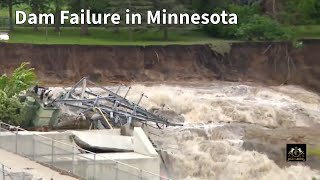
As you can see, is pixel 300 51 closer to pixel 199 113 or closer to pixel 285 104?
pixel 285 104

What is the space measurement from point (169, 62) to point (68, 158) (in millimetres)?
41282

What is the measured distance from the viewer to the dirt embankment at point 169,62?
6706 centimetres

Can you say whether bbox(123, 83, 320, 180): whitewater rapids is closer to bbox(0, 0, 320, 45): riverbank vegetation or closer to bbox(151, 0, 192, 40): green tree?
bbox(0, 0, 320, 45): riverbank vegetation

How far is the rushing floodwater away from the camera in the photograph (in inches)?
1567

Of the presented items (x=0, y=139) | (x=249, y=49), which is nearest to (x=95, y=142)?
(x=0, y=139)

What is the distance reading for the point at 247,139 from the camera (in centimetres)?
4562

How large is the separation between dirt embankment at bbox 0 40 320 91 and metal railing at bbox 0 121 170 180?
3343 centimetres

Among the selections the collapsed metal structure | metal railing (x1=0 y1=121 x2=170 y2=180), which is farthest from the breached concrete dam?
metal railing (x1=0 y1=121 x2=170 y2=180)

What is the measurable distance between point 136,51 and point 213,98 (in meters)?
13.8

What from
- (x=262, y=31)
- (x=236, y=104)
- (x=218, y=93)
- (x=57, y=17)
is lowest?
(x=236, y=104)

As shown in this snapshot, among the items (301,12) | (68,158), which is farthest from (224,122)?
(301,12)

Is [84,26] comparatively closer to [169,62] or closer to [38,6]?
[38,6]

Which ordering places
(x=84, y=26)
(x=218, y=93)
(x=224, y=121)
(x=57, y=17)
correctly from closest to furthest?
(x=224, y=121) < (x=218, y=93) < (x=57, y=17) < (x=84, y=26)

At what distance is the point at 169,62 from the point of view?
2778 inches
